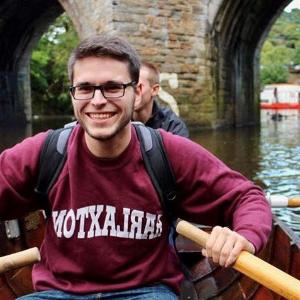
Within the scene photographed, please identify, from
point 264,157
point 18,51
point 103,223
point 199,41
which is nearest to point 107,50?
point 103,223

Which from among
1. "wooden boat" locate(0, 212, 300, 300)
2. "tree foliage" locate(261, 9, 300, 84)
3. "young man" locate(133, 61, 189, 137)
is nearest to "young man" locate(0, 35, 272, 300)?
"wooden boat" locate(0, 212, 300, 300)

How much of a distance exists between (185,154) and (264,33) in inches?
550

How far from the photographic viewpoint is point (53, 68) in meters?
30.9

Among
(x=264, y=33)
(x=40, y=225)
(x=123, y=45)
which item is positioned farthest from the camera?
(x=264, y=33)

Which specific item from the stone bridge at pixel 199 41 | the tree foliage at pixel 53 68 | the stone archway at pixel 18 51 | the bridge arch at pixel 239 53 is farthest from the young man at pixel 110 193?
the tree foliage at pixel 53 68

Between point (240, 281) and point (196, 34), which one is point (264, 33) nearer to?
point (196, 34)

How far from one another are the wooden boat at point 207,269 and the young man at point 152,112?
69 cm

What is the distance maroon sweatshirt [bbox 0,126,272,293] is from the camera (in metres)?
1.74

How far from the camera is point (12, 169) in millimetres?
1812

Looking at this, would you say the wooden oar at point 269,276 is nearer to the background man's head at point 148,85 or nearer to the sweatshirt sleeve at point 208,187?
the sweatshirt sleeve at point 208,187

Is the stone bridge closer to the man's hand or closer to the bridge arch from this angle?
the bridge arch

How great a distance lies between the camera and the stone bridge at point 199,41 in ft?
37.8

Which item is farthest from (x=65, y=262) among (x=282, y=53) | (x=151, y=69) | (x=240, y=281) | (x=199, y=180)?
(x=282, y=53)

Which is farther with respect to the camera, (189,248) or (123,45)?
(189,248)
